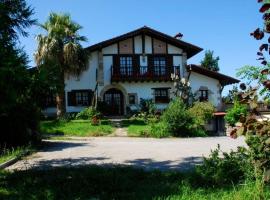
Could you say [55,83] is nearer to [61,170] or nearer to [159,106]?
[61,170]

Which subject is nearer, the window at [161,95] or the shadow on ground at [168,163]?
the shadow on ground at [168,163]

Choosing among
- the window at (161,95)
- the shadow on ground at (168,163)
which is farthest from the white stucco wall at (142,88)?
the shadow on ground at (168,163)

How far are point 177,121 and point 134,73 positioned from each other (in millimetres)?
12982

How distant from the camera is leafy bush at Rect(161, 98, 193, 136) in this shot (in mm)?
22633

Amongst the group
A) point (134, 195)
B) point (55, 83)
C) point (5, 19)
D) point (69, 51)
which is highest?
point (69, 51)

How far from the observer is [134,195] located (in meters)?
7.32

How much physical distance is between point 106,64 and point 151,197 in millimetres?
28341

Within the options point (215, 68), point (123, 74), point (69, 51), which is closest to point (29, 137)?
point (69, 51)

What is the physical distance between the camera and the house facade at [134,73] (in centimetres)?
3472

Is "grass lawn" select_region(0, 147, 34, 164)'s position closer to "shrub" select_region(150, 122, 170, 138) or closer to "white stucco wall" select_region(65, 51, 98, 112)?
"shrub" select_region(150, 122, 170, 138)

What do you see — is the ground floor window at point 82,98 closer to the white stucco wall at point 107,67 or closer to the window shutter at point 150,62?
the white stucco wall at point 107,67

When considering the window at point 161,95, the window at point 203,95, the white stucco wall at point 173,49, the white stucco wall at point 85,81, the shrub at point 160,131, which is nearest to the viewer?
the shrub at point 160,131

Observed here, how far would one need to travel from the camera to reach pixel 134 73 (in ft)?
115

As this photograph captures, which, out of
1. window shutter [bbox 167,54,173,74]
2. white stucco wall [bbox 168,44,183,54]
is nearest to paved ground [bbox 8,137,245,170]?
window shutter [bbox 167,54,173,74]
